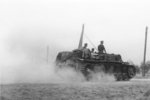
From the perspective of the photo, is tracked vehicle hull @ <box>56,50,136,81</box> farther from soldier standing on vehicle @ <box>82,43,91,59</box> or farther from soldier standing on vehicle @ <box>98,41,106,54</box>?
soldier standing on vehicle @ <box>98,41,106,54</box>

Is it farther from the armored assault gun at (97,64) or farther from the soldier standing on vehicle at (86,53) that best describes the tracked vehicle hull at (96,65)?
the soldier standing on vehicle at (86,53)

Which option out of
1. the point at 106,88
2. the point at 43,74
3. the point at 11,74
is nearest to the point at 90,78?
the point at 43,74

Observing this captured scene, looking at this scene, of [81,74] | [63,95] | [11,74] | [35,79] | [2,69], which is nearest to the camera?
[63,95]

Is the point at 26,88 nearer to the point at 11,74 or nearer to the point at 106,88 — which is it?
the point at 106,88

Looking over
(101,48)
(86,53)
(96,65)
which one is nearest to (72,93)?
(86,53)

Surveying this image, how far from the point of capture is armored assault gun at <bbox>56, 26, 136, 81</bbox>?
35406 millimetres

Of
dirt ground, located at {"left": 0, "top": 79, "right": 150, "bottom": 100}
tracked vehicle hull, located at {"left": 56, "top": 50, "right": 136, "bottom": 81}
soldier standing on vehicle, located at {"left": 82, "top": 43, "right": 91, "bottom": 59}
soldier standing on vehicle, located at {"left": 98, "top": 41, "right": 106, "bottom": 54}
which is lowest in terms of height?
dirt ground, located at {"left": 0, "top": 79, "right": 150, "bottom": 100}

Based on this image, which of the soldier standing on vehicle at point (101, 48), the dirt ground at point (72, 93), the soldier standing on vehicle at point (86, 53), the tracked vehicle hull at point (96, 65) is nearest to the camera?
the dirt ground at point (72, 93)

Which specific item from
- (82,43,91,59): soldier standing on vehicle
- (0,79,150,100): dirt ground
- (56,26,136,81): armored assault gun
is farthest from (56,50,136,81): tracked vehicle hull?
(0,79,150,100): dirt ground

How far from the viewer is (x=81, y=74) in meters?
35.4

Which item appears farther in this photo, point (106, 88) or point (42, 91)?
point (106, 88)

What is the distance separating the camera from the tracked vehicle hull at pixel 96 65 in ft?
116

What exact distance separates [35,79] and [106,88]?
9.78 m

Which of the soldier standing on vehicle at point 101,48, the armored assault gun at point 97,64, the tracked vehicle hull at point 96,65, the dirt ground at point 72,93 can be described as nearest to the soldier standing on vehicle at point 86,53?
the armored assault gun at point 97,64
